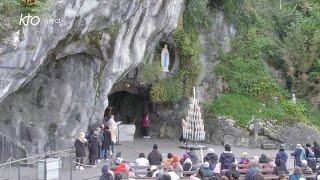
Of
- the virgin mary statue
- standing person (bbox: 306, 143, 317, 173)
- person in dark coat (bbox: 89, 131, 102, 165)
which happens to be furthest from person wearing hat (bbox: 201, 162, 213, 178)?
the virgin mary statue

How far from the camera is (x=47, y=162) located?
65.0 ft

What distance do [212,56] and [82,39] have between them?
35.6 feet

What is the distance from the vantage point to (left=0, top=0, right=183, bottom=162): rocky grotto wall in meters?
21.4

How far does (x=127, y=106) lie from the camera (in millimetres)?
34469

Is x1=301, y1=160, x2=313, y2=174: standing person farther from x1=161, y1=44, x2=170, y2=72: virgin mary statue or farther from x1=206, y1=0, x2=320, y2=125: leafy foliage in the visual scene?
x1=161, y1=44, x2=170, y2=72: virgin mary statue

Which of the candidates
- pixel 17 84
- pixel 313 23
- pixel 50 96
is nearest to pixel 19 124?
pixel 50 96

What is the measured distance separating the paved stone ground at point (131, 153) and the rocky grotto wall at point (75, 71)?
1794mm

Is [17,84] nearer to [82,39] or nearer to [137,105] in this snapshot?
[82,39]

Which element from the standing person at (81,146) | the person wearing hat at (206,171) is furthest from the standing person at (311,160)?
the standing person at (81,146)

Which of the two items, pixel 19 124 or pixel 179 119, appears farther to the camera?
pixel 179 119

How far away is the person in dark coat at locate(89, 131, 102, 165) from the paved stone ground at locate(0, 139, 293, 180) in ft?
1.07

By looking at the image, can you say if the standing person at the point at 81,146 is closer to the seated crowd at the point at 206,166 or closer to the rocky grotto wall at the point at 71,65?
the seated crowd at the point at 206,166

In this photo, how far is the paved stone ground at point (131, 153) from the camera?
21.4 metres

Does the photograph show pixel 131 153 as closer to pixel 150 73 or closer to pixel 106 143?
pixel 106 143
